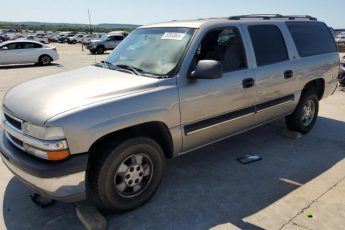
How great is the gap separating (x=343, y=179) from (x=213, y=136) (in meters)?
1.71

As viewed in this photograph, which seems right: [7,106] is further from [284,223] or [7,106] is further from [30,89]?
[284,223]

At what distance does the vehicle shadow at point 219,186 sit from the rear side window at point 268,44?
4.54 ft

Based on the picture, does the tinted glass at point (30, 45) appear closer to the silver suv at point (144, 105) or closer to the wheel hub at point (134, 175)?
the silver suv at point (144, 105)

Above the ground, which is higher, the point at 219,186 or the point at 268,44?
the point at 268,44

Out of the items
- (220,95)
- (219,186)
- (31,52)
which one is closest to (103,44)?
(31,52)

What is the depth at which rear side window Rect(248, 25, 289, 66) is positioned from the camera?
4.55m

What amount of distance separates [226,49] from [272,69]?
0.83 metres

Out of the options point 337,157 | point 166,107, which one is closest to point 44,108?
point 166,107

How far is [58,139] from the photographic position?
2.84m

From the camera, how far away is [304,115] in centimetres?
581

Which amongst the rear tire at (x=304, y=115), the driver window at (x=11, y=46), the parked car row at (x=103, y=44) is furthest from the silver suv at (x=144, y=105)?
the parked car row at (x=103, y=44)

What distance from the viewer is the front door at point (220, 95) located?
3.74 metres

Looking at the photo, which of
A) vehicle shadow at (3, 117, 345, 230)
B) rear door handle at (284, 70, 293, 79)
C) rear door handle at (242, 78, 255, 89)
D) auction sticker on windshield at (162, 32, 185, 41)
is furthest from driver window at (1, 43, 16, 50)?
rear door handle at (242, 78, 255, 89)

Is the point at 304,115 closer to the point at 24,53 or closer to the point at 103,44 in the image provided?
the point at 24,53
